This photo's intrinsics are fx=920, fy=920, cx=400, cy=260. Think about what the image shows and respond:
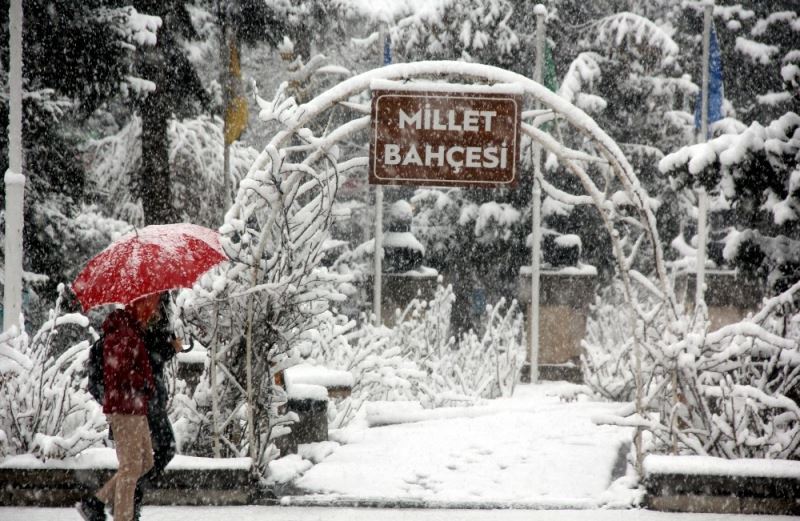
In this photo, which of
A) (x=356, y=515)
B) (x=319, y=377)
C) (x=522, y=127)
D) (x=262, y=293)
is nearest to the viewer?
(x=356, y=515)

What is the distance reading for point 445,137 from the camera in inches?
279

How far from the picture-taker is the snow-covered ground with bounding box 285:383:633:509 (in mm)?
7323

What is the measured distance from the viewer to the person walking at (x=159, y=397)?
5.23 m

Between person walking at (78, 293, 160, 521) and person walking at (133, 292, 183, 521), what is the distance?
82mm

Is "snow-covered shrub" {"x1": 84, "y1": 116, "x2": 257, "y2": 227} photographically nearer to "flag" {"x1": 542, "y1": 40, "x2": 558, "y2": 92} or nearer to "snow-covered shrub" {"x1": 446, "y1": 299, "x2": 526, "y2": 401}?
"flag" {"x1": 542, "y1": 40, "x2": 558, "y2": 92}

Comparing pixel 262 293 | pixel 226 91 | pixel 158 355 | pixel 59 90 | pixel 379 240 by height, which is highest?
pixel 226 91

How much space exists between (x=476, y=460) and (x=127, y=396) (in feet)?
14.7

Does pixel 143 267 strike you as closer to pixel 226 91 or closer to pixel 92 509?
pixel 92 509

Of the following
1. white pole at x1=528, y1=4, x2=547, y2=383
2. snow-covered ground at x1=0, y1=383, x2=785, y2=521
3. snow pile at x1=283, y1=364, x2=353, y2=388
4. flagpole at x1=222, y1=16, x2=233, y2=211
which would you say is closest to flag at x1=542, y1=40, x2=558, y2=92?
white pole at x1=528, y1=4, x2=547, y2=383

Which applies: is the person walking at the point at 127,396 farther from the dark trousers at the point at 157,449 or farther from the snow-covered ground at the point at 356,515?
the snow-covered ground at the point at 356,515

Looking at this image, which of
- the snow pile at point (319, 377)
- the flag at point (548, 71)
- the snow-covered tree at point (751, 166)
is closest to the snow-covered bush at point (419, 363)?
the snow pile at point (319, 377)

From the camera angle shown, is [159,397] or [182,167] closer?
[159,397]

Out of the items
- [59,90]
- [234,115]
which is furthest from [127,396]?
[234,115]

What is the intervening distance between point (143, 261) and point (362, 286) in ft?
55.8
